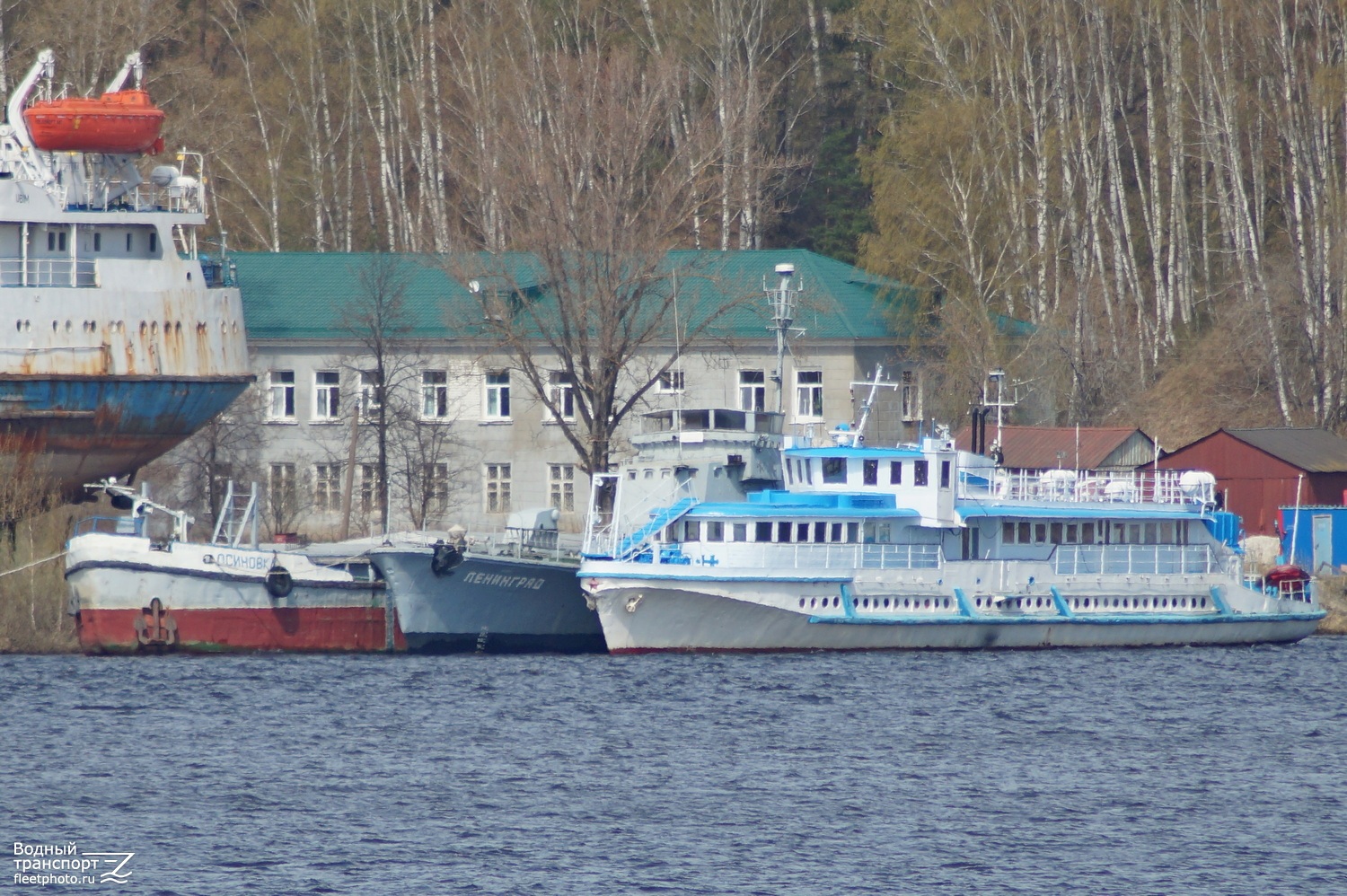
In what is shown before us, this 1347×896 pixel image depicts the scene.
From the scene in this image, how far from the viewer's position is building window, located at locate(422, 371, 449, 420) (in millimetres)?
63562

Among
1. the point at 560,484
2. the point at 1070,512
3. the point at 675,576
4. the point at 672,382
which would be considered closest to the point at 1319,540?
the point at 1070,512

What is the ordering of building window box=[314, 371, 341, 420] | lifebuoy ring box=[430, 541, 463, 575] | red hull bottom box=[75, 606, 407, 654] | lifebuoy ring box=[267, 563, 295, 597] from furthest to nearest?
building window box=[314, 371, 341, 420], lifebuoy ring box=[430, 541, 463, 575], lifebuoy ring box=[267, 563, 295, 597], red hull bottom box=[75, 606, 407, 654]

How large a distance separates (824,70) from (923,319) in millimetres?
18578

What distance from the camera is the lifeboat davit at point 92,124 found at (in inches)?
1746

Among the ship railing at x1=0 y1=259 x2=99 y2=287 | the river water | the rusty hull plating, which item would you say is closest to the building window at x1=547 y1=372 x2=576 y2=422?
the rusty hull plating

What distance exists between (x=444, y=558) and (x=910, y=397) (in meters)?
25.0

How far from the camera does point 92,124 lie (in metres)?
44.6

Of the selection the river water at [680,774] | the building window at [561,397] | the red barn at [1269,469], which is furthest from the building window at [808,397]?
the river water at [680,774]

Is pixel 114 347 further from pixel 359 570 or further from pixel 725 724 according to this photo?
pixel 725 724

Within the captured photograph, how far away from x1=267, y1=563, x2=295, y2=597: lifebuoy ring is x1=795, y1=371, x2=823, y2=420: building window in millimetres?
23716

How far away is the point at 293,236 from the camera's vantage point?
2977 inches

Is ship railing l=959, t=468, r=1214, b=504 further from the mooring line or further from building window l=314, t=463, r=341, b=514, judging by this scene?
building window l=314, t=463, r=341, b=514

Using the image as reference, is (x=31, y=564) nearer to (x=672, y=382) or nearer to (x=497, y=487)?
(x=672, y=382)

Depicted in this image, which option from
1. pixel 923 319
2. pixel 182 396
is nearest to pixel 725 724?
pixel 182 396
